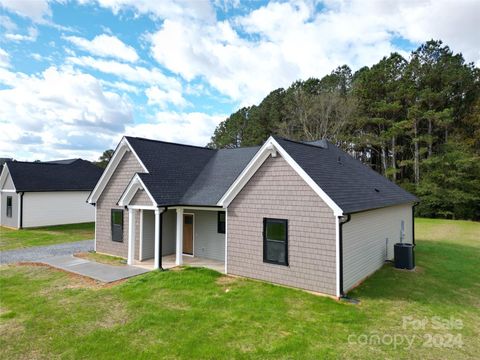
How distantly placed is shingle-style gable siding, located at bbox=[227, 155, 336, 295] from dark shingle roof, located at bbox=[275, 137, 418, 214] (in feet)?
1.42

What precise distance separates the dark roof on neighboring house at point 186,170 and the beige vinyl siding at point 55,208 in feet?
40.7

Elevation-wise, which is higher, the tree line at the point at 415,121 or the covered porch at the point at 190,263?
the tree line at the point at 415,121

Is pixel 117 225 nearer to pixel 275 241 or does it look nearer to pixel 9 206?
pixel 275 241

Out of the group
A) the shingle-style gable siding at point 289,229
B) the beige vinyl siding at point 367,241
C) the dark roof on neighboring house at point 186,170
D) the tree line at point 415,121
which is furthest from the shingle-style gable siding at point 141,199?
the tree line at point 415,121

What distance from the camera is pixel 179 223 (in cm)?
1225

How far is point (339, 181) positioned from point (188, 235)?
736 centimetres

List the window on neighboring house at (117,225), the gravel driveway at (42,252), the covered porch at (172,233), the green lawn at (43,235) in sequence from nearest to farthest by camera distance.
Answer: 1. the covered porch at (172,233)
2. the gravel driveway at (42,252)
3. the window on neighboring house at (117,225)
4. the green lawn at (43,235)

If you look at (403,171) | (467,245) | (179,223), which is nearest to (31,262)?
(179,223)

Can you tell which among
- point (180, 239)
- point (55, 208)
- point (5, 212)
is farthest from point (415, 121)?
point (5, 212)

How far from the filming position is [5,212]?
24234 mm

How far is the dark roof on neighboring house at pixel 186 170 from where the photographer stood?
12375mm

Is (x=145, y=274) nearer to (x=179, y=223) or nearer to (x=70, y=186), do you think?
(x=179, y=223)

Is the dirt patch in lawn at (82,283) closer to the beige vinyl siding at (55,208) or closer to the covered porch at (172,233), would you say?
the covered porch at (172,233)

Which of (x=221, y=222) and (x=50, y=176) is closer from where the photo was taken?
(x=221, y=222)
